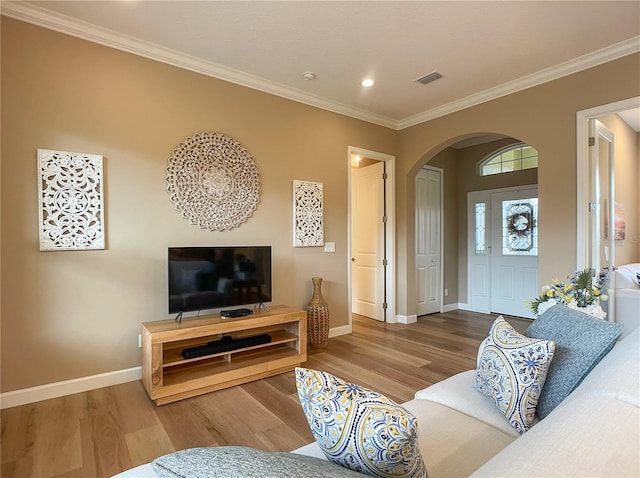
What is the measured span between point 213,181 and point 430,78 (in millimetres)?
2487

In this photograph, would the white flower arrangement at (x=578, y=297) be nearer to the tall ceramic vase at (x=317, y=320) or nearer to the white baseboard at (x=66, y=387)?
the tall ceramic vase at (x=317, y=320)

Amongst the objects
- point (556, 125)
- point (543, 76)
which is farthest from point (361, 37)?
point (556, 125)

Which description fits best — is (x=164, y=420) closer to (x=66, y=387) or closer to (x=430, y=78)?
(x=66, y=387)

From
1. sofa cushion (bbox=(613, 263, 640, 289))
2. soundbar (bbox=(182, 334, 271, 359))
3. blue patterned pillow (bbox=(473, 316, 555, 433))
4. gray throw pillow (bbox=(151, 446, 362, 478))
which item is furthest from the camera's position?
sofa cushion (bbox=(613, 263, 640, 289))

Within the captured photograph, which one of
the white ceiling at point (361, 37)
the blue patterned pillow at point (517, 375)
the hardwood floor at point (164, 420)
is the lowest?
the hardwood floor at point (164, 420)

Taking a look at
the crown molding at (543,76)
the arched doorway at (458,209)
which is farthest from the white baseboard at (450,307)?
the crown molding at (543,76)

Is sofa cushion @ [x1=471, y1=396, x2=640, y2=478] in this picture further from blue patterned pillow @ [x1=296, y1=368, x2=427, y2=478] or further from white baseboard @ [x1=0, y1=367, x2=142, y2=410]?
white baseboard @ [x1=0, y1=367, x2=142, y2=410]

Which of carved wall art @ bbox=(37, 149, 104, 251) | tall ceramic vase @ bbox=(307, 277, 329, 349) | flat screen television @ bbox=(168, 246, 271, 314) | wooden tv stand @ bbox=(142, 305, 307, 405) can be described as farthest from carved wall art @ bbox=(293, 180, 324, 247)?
carved wall art @ bbox=(37, 149, 104, 251)

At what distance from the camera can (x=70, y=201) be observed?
Answer: 2545 millimetres

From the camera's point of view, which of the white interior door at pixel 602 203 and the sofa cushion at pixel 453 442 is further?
the white interior door at pixel 602 203

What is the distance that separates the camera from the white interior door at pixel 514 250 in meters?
4.96

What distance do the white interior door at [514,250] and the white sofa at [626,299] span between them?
1.29 meters

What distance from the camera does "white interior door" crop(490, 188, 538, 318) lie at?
4957 millimetres

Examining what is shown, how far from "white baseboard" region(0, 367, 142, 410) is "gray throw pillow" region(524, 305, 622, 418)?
296cm
